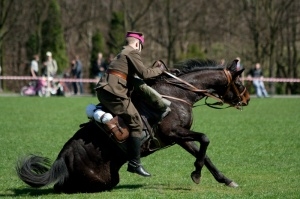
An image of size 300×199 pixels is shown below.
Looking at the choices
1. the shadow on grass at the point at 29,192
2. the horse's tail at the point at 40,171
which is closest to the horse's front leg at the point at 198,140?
the horse's tail at the point at 40,171

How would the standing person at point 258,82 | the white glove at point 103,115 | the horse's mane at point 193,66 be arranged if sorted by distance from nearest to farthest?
the white glove at point 103,115, the horse's mane at point 193,66, the standing person at point 258,82

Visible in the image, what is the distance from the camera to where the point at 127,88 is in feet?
33.0

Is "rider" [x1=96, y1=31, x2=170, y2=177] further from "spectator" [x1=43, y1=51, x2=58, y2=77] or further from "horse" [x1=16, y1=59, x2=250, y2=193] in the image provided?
"spectator" [x1=43, y1=51, x2=58, y2=77]

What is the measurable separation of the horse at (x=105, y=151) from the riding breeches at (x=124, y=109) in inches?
12.7

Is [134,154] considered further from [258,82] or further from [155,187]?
[258,82]

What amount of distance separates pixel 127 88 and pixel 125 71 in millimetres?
262

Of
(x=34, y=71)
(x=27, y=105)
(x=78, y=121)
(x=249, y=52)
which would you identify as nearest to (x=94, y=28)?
(x=249, y=52)

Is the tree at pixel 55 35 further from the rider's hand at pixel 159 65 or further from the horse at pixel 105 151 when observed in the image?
the rider's hand at pixel 159 65

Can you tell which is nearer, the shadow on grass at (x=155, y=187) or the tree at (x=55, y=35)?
the shadow on grass at (x=155, y=187)

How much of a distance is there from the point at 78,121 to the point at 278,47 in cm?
3475

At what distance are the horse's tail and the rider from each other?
961 mm

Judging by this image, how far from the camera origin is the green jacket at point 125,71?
9867 millimetres

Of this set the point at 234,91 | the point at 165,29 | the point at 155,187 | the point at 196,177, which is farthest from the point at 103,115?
the point at 165,29

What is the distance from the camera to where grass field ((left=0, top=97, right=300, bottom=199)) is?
1030 cm
